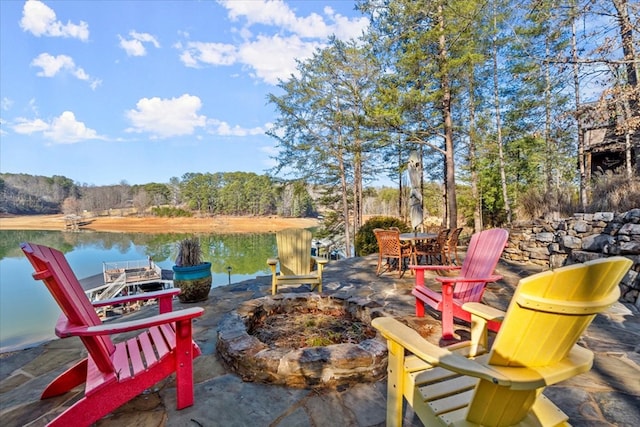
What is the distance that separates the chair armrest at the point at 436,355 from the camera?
811 millimetres

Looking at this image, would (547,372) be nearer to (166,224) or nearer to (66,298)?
(66,298)

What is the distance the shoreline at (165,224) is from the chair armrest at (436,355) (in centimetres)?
2722

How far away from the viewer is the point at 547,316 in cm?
81

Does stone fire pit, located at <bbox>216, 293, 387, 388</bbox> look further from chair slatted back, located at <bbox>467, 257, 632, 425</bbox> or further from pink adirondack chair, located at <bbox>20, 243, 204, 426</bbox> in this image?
chair slatted back, located at <bbox>467, 257, 632, 425</bbox>

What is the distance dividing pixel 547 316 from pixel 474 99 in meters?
12.3

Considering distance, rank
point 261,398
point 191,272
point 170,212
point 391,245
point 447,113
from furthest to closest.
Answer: point 170,212, point 447,113, point 391,245, point 191,272, point 261,398

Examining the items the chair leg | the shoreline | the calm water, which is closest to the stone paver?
the chair leg

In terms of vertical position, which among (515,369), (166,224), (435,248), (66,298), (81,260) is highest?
(66,298)

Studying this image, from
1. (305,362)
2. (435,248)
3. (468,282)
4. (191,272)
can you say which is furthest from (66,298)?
(435,248)

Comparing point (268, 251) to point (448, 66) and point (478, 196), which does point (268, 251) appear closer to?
point (478, 196)

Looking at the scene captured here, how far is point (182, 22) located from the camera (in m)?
10.2

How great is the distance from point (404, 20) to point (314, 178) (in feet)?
24.6

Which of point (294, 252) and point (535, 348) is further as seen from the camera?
point (294, 252)

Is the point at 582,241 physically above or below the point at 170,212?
below
